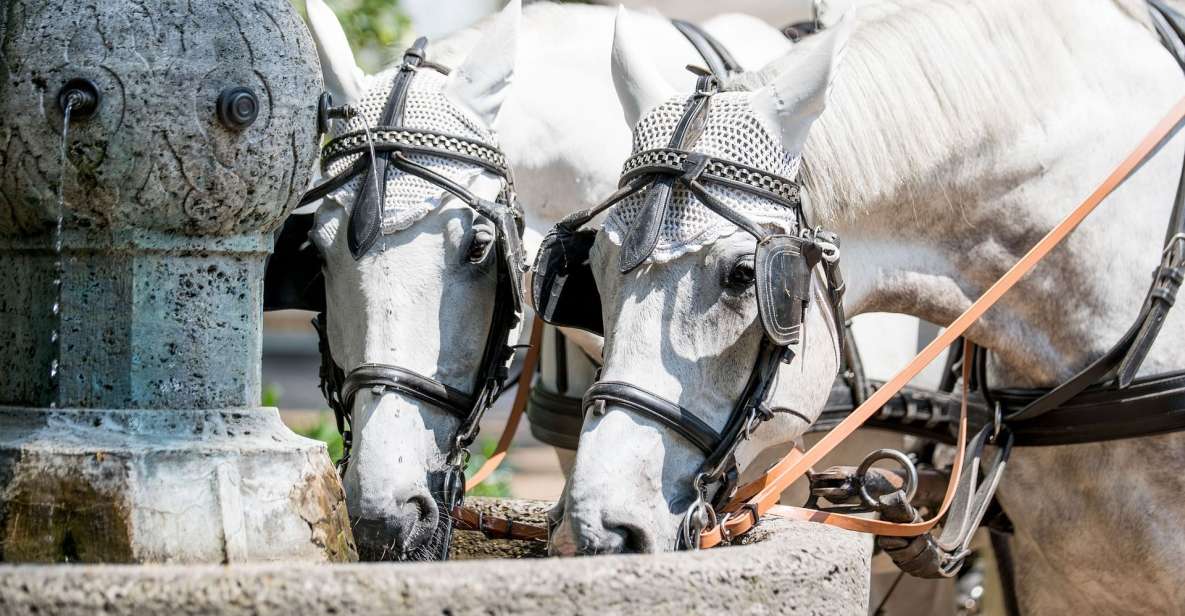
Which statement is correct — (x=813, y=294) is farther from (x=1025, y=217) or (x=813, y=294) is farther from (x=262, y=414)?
(x=262, y=414)

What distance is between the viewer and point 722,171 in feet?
8.34

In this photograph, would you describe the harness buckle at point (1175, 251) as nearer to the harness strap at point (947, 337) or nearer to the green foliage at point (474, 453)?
the harness strap at point (947, 337)

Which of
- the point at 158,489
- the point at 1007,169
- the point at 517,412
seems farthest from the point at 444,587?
the point at 517,412

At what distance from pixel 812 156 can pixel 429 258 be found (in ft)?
2.62

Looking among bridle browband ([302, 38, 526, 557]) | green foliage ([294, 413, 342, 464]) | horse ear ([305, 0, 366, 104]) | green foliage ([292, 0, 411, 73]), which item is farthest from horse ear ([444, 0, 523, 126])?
green foliage ([292, 0, 411, 73])

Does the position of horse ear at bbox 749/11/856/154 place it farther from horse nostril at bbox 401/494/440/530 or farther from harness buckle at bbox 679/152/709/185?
horse nostril at bbox 401/494/440/530

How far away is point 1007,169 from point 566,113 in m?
1.17

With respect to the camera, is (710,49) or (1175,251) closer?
(1175,251)

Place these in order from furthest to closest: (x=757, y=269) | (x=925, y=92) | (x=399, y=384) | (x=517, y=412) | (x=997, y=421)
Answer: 1. (x=517, y=412)
2. (x=997, y=421)
3. (x=925, y=92)
4. (x=399, y=384)
5. (x=757, y=269)

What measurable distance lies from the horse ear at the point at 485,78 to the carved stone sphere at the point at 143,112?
137 cm

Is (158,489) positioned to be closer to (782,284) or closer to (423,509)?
(423,509)

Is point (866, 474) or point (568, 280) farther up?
point (568, 280)

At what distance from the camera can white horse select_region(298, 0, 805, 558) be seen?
266 centimetres

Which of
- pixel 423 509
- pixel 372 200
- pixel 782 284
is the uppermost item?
pixel 372 200
